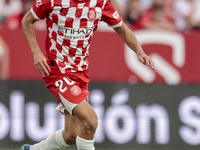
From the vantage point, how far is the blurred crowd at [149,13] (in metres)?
9.29

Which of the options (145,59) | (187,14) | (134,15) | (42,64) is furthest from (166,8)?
(42,64)

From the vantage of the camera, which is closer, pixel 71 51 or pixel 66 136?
pixel 71 51

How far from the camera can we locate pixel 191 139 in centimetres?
723

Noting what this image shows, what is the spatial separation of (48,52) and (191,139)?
10.9ft

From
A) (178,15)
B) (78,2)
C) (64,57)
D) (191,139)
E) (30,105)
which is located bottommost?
(191,139)

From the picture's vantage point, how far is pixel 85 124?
4621 millimetres

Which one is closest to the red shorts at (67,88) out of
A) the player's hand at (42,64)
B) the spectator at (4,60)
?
the player's hand at (42,64)

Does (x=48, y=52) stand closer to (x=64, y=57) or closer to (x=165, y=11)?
(x=64, y=57)

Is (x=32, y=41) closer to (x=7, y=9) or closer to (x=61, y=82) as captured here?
(x=61, y=82)

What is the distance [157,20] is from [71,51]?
5069mm

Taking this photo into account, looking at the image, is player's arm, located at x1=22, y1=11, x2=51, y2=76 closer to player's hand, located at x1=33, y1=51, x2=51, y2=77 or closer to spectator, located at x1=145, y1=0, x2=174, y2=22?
player's hand, located at x1=33, y1=51, x2=51, y2=77

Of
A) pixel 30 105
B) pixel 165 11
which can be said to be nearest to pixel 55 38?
pixel 30 105

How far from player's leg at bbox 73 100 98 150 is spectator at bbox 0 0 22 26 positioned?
16.8ft

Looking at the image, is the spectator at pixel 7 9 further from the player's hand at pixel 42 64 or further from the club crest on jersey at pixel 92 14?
the player's hand at pixel 42 64
